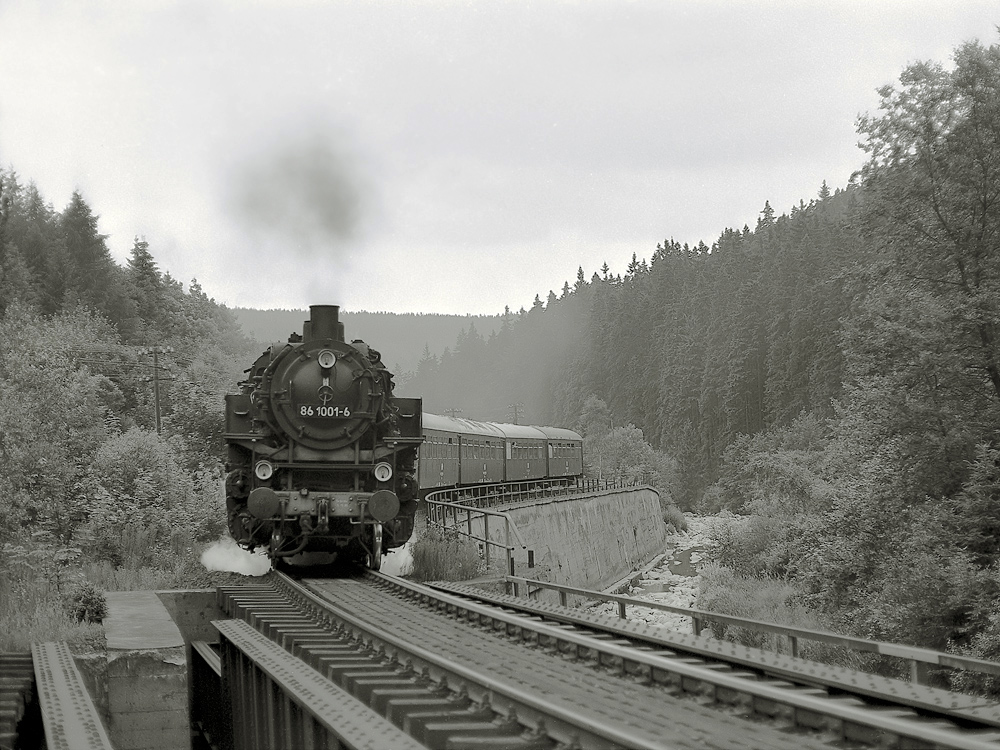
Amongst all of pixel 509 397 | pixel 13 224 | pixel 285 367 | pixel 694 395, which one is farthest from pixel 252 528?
pixel 509 397

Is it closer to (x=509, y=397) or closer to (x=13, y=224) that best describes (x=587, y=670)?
(x=13, y=224)

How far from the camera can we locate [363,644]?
28.6 feet

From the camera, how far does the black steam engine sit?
45.9 ft

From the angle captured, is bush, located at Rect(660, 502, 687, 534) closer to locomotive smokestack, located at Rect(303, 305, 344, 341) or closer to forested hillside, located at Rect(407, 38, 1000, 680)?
forested hillside, located at Rect(407, 38, 1000, 680)

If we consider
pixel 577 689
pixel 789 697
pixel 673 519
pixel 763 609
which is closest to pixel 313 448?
pixel 577 689

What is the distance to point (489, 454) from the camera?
3619cm

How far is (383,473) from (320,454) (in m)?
0.94

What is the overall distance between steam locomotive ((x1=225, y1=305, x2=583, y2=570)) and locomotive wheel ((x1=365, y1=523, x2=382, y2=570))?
18mm

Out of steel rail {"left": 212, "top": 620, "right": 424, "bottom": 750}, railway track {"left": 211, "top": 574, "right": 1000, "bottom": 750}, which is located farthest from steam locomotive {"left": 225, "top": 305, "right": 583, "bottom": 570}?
railway track {"left": 211, "top": 574, "right": 1000, "bottom": 750}

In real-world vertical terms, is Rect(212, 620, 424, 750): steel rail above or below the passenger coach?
below

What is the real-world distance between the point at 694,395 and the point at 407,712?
8527 cm

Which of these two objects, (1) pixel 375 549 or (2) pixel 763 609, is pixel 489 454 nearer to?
(2) pixel 763 609

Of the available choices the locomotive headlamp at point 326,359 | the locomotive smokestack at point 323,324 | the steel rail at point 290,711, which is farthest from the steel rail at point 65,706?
the locomotive smokestack at point 323,324

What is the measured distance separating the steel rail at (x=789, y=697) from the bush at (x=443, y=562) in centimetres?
642
